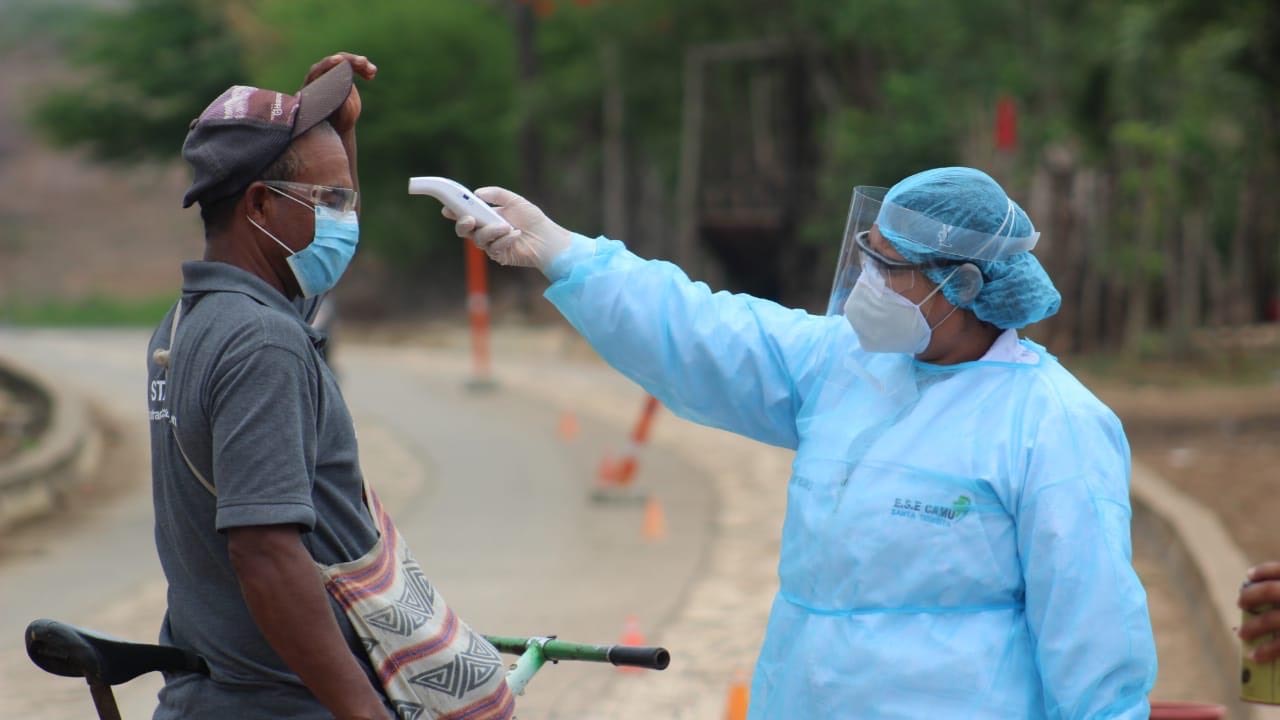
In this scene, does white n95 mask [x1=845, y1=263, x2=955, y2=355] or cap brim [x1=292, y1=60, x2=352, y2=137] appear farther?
white n95 mask [x1=845, y1=263, x2=955, y2=355]

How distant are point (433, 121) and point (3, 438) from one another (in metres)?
22.0

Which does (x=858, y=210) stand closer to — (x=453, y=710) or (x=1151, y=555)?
(x=453, y=710)

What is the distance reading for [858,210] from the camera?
3256 mm

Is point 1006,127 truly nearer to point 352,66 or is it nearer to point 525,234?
point 525,234

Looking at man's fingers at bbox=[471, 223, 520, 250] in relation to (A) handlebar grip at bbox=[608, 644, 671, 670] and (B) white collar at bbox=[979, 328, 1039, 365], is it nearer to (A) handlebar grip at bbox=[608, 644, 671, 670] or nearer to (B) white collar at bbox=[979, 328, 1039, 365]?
(A) handlebar grip at bbox=[608, 644, 671, 670]

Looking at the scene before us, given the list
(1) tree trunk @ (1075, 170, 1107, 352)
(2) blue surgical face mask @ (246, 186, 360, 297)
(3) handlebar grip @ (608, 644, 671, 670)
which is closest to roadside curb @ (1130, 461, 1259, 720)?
(3) handlebar grip @ (608, 644, 671, 670)

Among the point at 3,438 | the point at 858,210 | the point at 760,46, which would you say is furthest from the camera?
the point at 760,46

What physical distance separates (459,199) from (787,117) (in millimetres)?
28034

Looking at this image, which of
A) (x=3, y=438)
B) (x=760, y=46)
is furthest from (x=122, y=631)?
(x=760, y=46)

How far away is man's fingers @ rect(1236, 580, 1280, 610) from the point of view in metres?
3.23

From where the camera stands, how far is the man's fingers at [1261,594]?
3230mm

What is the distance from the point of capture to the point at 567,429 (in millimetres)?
15922

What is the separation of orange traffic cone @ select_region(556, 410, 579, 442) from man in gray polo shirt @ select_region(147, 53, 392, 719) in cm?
1280

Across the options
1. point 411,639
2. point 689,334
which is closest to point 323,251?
point 411,639
